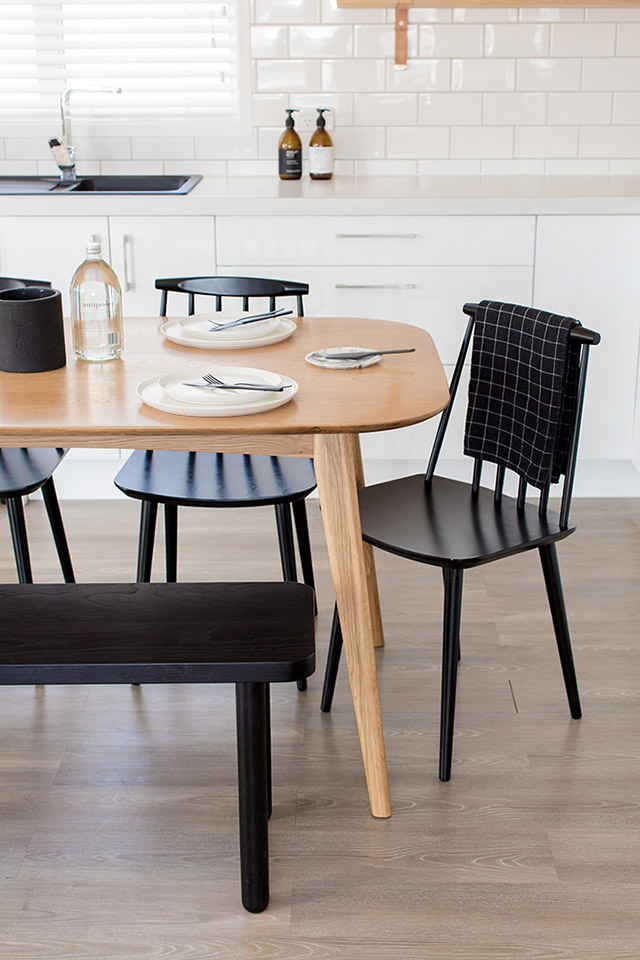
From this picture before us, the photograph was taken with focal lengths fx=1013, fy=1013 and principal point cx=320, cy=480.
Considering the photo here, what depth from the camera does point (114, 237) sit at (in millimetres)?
3174

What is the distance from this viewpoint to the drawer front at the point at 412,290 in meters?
3.18

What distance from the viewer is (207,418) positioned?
1618mm

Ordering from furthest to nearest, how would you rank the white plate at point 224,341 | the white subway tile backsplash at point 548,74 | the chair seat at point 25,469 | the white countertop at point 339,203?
1. the white subway tile backsplash at point 548,74
2. the white countertop at point 339,203
3. the chair seat at point 25,469
4. the white plate at point 224,341

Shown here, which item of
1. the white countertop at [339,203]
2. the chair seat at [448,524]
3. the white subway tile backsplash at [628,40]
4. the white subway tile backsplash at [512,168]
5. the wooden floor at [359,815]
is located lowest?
the wooden floor at [359,815]

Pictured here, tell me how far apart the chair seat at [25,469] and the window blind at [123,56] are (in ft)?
6.18

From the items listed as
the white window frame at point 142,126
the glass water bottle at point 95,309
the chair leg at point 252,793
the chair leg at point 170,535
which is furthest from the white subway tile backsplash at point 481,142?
the chair leg at point 252,793

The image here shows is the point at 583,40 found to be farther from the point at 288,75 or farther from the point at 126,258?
the point at 126,258

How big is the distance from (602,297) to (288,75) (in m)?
1.40

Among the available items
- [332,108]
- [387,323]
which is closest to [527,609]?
[387,323]

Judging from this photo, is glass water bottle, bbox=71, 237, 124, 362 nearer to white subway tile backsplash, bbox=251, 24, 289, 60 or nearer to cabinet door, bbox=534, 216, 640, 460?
cabinet door, bbox=534, 216, 640, 460

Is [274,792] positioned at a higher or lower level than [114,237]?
lower

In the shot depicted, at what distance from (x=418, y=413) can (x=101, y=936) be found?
96 cm

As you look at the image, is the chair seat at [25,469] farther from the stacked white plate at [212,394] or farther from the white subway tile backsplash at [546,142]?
the white subway tile backsplash at [546,142]

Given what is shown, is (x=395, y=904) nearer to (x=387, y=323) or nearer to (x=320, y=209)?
(x=387, y=323)
